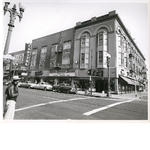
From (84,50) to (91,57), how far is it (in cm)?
147

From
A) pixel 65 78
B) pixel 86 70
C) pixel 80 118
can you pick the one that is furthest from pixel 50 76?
pixel 80 118

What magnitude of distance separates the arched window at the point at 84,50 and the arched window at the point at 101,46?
4.07 ft

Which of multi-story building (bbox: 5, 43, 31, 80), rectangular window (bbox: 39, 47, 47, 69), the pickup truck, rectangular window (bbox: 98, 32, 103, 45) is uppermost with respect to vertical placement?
rectangular window (bbox: 98, 32, 103, 45)

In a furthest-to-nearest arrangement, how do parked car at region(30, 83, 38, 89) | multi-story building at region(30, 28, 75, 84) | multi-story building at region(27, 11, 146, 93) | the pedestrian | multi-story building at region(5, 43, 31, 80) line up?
multi-story building at region(30, 28, 75, 84) → parked car at region(30, 83, 38, 89) → multi-story building at region(27, 11, 146, 93) → multi-story building at region(5, 43, 31, 80) → the pedestrian

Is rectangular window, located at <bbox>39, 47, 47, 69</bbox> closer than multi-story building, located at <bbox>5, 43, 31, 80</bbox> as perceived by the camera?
No

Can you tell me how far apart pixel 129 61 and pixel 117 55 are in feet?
12.2

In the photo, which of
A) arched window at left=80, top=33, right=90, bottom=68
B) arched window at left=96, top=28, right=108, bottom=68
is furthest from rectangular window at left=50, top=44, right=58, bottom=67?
arched window at left=96, top=28, right=108, bottom=68

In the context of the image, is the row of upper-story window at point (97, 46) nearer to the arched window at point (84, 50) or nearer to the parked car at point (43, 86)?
the arched window at point (84, 50)

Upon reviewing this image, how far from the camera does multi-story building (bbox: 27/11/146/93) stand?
989cm

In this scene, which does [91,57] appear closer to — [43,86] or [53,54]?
[53,54]

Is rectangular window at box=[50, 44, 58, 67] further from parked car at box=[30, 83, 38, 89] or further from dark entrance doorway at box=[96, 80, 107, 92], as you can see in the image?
dark entrance doorway at box=[96, 80, 107, 92]

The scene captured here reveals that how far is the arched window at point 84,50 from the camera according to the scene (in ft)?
37.5

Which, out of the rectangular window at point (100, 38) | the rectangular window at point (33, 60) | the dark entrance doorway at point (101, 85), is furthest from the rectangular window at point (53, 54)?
the dark entrance doorway at point (101, 85)
